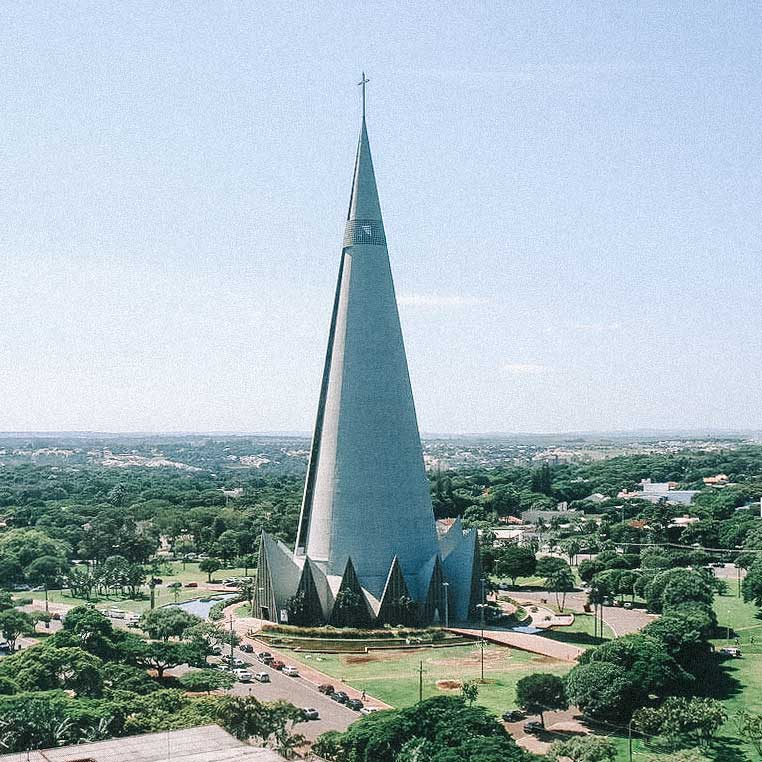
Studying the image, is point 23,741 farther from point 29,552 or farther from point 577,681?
point 29,552

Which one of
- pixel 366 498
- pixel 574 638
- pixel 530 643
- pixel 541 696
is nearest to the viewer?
pixel 541 696

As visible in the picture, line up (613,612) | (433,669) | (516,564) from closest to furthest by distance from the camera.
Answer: (433,669) → (613,612) → (516,564)

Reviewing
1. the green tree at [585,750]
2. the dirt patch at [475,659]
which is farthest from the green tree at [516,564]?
the green tree at [585,750]

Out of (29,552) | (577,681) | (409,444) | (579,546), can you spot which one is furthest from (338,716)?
(579,546)

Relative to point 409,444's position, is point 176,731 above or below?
below

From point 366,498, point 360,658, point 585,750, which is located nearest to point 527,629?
point 366,498

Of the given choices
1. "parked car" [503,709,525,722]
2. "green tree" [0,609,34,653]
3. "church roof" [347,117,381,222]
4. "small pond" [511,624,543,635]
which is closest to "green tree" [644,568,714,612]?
"small pond" [511,624,543,635]

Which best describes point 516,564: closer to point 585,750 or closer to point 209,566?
point 209,566

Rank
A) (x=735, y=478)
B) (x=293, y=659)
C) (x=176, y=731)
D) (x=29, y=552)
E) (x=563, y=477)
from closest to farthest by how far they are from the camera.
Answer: (x=176, y=731), (x=293, y=659), (x=29, y=552), (x=735, y=478), (x=563, y=477)
